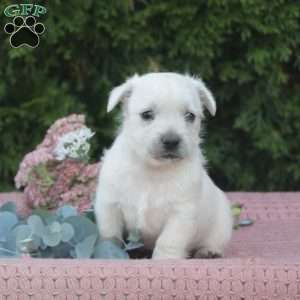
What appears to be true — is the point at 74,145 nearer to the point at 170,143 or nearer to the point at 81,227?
the point at 81,227

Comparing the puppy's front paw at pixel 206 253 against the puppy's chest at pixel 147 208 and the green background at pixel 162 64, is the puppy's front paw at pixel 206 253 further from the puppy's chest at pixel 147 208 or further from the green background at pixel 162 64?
the green background at pixel 162 64

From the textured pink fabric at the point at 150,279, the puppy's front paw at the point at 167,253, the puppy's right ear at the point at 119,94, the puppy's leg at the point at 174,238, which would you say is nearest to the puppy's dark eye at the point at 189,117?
the puppy's right ear at the point at 119,94

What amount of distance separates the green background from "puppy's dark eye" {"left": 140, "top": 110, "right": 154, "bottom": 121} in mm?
1640

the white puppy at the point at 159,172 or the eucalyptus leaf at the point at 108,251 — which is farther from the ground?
the white puppy at the point at 159,172

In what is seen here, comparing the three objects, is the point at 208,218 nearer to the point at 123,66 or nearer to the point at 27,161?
the point at 27,161

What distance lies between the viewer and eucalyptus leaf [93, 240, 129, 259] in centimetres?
281

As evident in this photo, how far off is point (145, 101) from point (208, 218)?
569 millimetres

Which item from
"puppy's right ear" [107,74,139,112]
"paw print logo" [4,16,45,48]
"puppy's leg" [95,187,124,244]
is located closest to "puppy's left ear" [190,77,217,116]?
"puppy's right ear" [107,74,139,112]

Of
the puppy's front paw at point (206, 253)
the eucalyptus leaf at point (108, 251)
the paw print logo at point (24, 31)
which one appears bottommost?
the puppy's front paw at point (206, 253)

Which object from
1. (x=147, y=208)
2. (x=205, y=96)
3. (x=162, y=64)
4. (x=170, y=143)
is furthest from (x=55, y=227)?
(x=162, y=64)

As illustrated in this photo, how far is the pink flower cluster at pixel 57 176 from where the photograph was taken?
3615 mm

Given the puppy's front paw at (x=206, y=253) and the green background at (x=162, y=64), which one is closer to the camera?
the puppy's front paw at (x=206, y=253)

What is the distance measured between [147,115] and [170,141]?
17 cm

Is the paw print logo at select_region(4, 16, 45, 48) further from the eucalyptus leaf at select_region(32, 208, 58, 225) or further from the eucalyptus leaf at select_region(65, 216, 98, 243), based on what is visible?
the eucalyptus leaf at select_region(65, 216, 98, 243)
